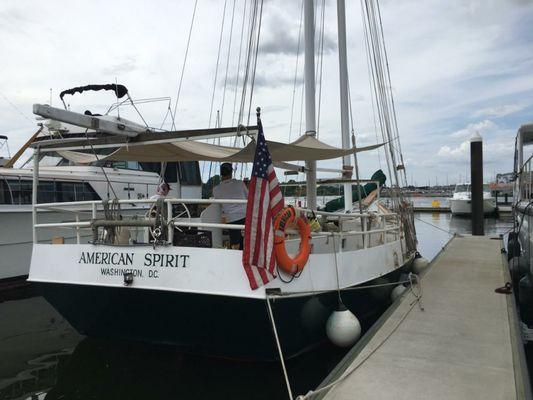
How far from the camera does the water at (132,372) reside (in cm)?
569

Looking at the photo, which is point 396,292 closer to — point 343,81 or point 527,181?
point 527,181

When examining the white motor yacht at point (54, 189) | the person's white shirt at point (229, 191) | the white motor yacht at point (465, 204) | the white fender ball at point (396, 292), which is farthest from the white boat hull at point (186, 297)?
the white motor yacht at point (465, 204)

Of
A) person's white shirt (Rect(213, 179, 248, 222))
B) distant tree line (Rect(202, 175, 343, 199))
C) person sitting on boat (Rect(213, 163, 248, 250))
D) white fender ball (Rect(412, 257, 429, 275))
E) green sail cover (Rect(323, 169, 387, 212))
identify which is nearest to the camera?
person sitting on boat (Rect(213, 163, 248, 250))

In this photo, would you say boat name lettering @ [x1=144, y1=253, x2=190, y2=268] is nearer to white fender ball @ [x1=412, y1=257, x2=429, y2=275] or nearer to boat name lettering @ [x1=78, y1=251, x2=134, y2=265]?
boat name lettering @ [x1=78, y1=251, x2=134, y2=265]

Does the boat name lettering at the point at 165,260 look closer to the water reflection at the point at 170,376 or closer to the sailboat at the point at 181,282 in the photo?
the sailboat at the point at 181,282

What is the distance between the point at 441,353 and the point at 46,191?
9693 mm

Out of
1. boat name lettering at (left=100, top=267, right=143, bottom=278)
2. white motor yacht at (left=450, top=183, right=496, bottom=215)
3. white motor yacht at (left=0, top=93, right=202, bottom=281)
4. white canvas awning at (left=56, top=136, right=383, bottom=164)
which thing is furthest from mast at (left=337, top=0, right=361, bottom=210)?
white motor yacht at (left=450, top=183, right=496, bottom=215)

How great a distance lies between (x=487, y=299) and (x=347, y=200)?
4099 millimetres

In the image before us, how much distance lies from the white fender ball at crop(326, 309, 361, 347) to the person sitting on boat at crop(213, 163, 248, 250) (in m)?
1.63

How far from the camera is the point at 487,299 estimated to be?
7508 mm

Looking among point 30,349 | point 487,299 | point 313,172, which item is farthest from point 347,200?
point 30,349

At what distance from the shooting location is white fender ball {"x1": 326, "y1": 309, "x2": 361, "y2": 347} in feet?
19.9

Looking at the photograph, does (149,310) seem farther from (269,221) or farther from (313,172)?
(313,172)

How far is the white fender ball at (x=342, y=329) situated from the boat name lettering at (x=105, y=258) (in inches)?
105
